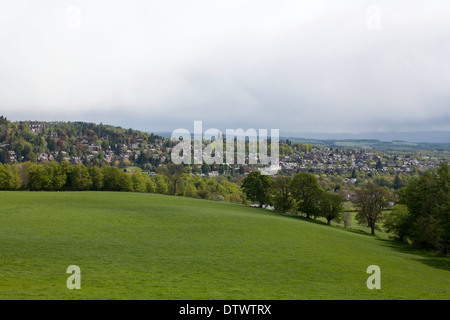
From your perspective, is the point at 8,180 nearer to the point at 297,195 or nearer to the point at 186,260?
the point at 297,195

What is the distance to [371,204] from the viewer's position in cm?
6950

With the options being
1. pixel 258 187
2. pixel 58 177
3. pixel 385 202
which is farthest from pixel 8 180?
pixel 385 202

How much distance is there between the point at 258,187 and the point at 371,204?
90.6 ft

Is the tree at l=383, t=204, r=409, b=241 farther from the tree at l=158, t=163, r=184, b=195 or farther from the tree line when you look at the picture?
the tree at l=158, t=163, r=184, b=195

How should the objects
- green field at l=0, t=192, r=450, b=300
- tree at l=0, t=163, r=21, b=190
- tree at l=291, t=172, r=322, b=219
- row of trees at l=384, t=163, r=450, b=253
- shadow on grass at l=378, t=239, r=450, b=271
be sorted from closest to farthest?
green field at l=0, t=192, r=450, b=300 < shadow on grass at l=378, t=239, r=450, b=271 < row of trees at l=384, t=163, r=450, b=253 < tree at l=291, t=172, r=322, b=219 < tree at l=0, t=163, r=21, b=190

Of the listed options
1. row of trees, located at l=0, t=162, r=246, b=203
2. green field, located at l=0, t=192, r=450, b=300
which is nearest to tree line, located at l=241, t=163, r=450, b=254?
green field, located at l=0, t=192, r=450, b=300

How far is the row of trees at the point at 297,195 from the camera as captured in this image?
233 ft

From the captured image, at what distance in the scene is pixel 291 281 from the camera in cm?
2327

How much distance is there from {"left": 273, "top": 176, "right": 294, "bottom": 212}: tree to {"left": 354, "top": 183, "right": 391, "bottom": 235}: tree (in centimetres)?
1596

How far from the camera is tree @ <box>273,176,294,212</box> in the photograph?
80750mm
